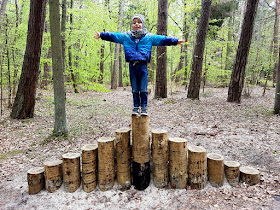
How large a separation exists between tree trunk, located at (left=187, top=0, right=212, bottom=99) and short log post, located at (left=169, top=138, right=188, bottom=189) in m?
6.89

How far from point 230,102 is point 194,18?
9241mm

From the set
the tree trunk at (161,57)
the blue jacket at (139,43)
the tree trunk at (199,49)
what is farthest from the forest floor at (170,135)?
the blue jacket at (139,43)

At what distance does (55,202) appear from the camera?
309cm

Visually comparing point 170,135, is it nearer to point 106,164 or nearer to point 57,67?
point 106,164

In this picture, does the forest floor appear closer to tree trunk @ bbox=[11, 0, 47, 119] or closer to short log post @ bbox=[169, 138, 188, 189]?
short log post @ bbox=[169, 138, 188, 189]

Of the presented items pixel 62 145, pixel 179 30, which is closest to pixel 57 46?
pixel 62 145

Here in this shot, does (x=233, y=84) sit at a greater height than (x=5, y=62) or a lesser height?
lesser

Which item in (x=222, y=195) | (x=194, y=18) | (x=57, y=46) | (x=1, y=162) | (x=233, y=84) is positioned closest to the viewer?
(x=222, y=195)

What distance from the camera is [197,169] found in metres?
3.20

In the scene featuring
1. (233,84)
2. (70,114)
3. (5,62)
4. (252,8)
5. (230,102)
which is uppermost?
(252,8)

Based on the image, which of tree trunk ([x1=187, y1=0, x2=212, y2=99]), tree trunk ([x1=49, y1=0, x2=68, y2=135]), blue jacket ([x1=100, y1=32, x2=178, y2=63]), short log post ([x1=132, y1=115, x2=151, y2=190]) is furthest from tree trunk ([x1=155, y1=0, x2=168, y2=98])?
short log post ([x1=132, y1=115, x2=151, y2=190])

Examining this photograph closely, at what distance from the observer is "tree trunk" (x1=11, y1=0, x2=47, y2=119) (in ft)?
22.1

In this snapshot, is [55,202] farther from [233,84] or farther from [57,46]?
[233,84]

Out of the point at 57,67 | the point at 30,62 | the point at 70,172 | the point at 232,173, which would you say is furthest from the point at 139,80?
the point at 30,62
